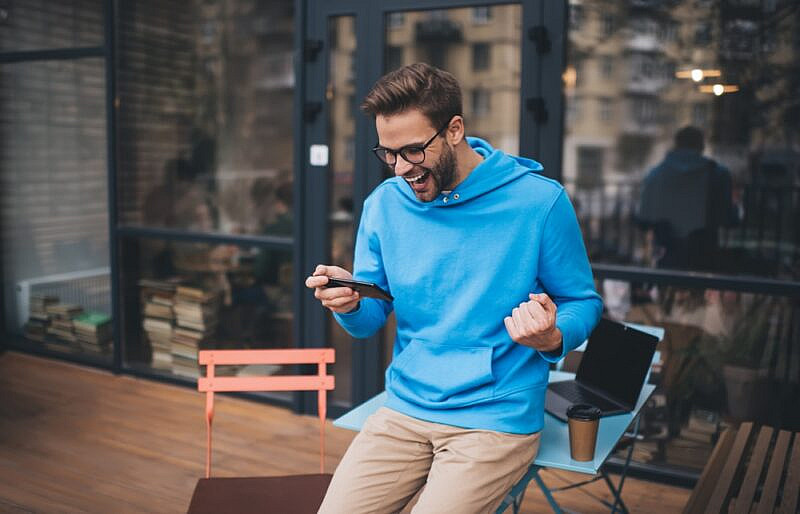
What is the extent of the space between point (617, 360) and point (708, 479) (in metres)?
0.42

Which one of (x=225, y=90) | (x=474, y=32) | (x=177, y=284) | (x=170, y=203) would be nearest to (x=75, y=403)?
(x=177, y=284)

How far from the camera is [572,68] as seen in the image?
4.03 metres

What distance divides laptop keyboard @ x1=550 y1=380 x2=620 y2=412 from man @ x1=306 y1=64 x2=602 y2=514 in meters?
0.45

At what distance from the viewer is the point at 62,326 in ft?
17.4

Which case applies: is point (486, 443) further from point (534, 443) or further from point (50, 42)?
Answer: point (50, 42)

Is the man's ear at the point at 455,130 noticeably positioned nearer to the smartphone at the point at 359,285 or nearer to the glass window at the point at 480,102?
the smartphone at the point at 359,285

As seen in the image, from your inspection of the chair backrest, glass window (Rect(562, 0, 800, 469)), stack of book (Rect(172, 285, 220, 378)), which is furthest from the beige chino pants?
stack of book (Rect(172, 285, 220, 378))

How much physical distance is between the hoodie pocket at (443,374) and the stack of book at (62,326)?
382 cm

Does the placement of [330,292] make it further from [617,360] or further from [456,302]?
[617,360]

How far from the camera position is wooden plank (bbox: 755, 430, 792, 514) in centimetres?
204

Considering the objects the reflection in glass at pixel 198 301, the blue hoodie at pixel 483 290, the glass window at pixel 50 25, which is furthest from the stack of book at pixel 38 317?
the blue hoodie at pixel 483 290

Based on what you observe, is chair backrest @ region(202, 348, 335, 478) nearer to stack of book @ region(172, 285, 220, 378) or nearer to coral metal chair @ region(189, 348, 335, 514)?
coral metal chair @ region(189, 348, 335, 514)

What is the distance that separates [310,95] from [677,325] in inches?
84.0

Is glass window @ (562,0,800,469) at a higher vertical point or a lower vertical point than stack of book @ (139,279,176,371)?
higher
